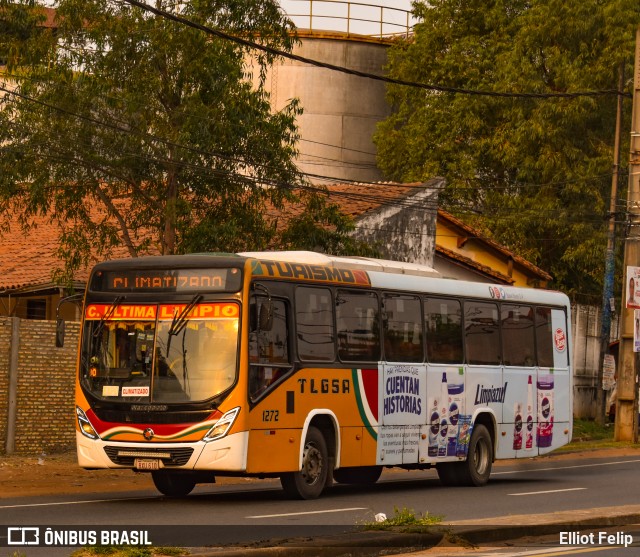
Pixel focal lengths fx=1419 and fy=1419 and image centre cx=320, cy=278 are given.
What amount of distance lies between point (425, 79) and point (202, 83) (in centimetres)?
3071

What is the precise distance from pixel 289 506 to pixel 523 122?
31887mm

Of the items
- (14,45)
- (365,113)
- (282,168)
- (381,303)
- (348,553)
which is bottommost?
(348,553)

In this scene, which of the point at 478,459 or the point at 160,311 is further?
the point at 478,459

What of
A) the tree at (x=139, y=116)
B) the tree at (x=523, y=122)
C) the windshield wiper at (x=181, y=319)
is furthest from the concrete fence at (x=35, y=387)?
the tree at (x=523, y=122)

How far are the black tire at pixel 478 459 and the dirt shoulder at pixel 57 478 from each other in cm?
347

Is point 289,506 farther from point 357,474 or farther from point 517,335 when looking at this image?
point 517,335

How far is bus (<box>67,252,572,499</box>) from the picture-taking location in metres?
17.1

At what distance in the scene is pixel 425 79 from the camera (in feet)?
176

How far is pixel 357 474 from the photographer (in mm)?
21000

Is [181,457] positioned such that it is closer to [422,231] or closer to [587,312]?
[422,231]

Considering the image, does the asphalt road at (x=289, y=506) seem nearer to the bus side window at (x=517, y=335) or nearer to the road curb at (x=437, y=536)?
the road curb at (x=437, y=536)

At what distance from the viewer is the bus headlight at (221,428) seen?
1692 cm

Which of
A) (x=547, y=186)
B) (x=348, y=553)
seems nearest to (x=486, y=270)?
(x=547, y=186)

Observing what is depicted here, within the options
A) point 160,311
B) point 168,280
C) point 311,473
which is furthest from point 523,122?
point 160,311
